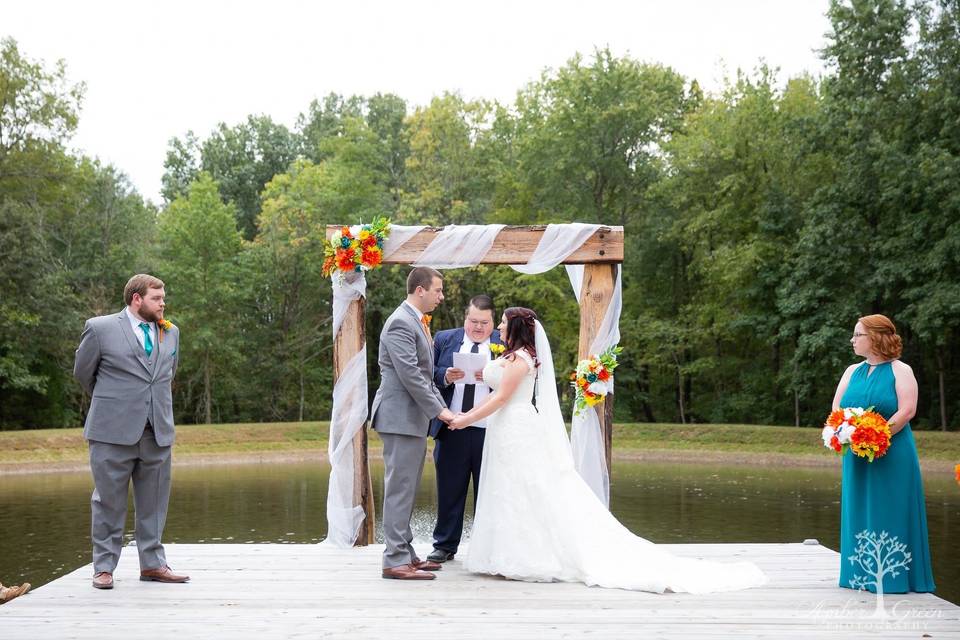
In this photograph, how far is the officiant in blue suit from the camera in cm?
777

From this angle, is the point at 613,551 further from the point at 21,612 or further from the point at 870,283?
the point at 870,283

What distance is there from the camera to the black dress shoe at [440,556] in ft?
25.2

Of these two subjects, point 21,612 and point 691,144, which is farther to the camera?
point 691,144

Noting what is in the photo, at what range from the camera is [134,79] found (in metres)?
39.1

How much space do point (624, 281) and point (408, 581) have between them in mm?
30352

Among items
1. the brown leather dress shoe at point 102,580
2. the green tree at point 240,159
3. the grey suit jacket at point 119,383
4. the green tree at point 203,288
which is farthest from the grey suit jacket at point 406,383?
the green tree at point 240,159

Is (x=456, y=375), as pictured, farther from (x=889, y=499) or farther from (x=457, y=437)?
(x=889, y=499)

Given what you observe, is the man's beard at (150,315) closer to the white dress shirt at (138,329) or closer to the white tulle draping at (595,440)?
the white dress shirt at (138,329)

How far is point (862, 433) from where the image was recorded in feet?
20.9

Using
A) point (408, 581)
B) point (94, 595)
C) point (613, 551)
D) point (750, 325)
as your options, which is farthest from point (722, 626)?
point (750, 325)

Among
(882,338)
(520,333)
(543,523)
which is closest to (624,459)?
(543,523)

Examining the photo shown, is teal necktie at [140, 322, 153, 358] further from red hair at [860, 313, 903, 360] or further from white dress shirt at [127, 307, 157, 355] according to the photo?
red hair at [860, 313, 903, 360]

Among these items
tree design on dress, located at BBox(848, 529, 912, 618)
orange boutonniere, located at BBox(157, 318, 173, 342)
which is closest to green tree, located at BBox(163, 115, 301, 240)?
orange boutonniere, located at BBox(157, 318, 173, 342)

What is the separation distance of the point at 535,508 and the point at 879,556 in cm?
228
